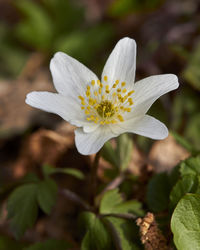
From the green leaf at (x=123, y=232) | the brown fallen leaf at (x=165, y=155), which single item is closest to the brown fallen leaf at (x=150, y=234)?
the green leaf at (x=123, y=232)

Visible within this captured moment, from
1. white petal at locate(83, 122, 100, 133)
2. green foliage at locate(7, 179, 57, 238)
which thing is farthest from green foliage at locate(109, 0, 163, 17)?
green foliage at locate(7, 179, 57, 238)

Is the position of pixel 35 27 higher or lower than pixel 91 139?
higher

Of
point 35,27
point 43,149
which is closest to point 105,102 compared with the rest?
point 43,149

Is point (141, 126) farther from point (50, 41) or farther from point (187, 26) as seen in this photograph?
point (50, 41)

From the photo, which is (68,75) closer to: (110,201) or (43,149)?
(110,201)

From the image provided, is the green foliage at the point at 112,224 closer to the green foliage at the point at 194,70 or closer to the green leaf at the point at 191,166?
the green leaf at the point at 191,166

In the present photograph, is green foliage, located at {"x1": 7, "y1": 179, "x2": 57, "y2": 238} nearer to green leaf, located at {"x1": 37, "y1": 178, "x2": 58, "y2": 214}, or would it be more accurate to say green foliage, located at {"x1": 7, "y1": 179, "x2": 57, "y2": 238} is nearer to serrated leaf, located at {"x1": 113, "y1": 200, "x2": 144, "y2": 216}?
green leaf, located at {"x1": 37, "y1": 178, "x2": 58, "y2": 214}
